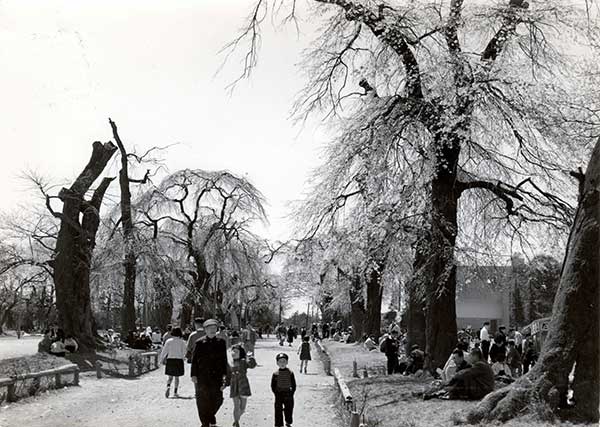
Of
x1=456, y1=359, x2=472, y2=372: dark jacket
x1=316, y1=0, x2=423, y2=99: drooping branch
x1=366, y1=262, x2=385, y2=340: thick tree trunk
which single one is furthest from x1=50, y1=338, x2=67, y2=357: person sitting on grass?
x1=366, y1=262, x2=385, y2=340: thick tree trunk

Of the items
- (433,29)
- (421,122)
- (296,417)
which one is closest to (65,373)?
(296,417)

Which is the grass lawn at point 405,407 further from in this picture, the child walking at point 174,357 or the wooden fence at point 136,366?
the wooden fence at point 136,366

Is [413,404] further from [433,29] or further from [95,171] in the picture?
[95,171]

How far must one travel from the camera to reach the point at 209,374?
1064 centimetres

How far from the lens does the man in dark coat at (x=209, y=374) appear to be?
10609 millimetres

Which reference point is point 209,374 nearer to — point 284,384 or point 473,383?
point 284,384

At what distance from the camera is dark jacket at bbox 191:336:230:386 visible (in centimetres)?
1062

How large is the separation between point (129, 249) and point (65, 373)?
44.9 feet

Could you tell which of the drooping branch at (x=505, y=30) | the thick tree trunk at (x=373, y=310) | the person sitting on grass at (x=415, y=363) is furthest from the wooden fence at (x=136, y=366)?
the thick tree trunk at (x=373, y=310)

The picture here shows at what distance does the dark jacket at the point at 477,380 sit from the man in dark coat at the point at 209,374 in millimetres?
4504

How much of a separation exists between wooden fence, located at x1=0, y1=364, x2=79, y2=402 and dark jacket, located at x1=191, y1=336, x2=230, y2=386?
491cm

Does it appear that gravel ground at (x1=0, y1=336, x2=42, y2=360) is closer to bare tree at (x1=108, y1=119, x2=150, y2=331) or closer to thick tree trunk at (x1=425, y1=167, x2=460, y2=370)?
bare tree at (x1=108, y1=119, x2=150, y2=331)

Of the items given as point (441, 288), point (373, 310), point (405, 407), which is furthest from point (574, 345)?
point (373, 310)

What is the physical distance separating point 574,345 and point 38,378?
1152 centimetres
